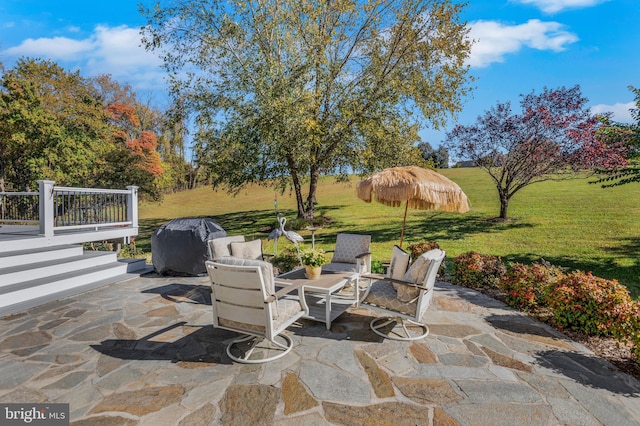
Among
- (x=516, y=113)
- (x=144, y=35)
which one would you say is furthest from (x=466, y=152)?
(x=144, y=35)

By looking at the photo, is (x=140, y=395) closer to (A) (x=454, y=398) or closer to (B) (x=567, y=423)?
(A) (x=454, y=398)

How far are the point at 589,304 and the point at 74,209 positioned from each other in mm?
10021

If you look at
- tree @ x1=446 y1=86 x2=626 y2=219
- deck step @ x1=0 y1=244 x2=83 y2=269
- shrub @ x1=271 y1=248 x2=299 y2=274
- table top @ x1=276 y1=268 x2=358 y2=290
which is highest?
tree @ x1=446 y1=86 x2=626 y2=219

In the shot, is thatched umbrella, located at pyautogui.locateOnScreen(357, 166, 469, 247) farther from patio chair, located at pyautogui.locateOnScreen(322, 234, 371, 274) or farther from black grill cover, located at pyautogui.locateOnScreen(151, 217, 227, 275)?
black grill cover, located at pyautogui.locateOnScreen(151, 217, 227, 275)

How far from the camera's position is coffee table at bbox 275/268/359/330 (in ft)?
15.0

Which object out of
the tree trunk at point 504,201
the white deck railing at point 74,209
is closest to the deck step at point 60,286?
the white deck railing at point 74,209

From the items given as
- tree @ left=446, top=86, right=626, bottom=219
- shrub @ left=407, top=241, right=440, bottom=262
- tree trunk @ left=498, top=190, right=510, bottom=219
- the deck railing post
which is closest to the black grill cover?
the deck railing post

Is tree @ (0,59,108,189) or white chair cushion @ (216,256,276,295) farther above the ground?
tree @ (0,59,108,189)

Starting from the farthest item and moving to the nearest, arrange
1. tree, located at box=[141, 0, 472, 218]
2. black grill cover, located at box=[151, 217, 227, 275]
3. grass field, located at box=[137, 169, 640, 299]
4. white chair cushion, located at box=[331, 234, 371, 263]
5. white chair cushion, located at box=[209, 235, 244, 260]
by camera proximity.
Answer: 1. tree, located at box=[141, 0, 472, 218]
2. grass field, located at box=[137, 169, 640, 299]
3. black grill cover, located at box=[151, 217, 227, 275]
4. white chair cushion, located at box=[331, 234, 371, 263]
5. white chair cushion, located at box=[209, 235, 244, 260]

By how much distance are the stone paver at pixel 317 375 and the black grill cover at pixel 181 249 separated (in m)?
2.46

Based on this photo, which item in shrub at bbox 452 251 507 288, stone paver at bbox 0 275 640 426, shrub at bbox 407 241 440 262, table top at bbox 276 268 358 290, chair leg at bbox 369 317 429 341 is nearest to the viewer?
stone paver at bbox 0 275 640 426

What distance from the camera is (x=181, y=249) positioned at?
738cm

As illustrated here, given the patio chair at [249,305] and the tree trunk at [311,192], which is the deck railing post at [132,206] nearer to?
the patio chair at [249,305]

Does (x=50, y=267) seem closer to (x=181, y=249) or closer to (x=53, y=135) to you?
(x=181, y=249)
